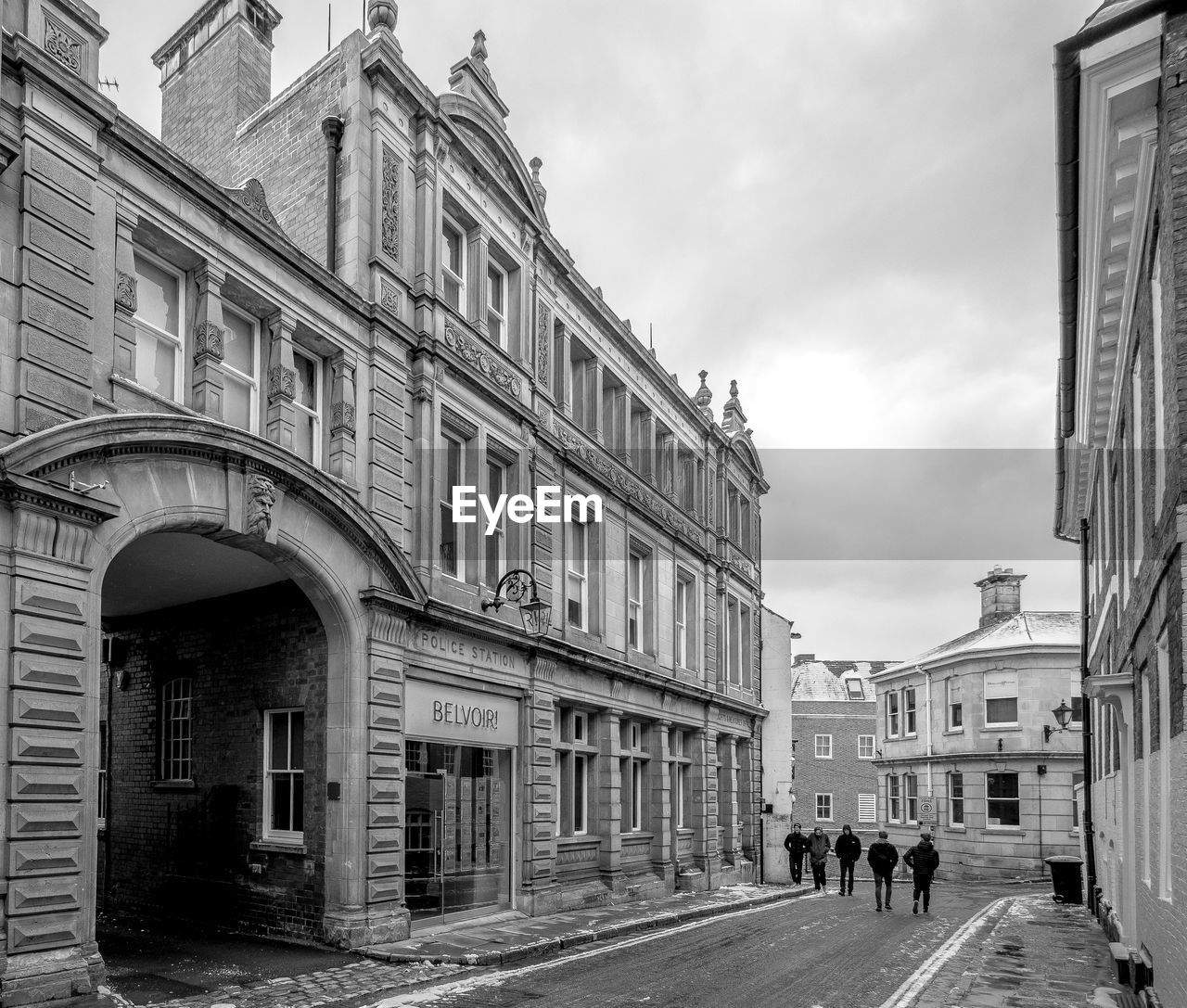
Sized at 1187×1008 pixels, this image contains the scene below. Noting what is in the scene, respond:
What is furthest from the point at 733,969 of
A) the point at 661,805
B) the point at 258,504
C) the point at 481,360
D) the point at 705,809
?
the point at 705,809

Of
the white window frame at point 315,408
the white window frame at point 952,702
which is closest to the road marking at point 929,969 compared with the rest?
the white window frame at point 315,408

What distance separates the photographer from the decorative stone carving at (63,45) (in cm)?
1114

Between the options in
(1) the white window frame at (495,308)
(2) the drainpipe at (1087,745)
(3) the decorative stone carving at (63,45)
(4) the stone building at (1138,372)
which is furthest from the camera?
(2) the drainpipe at (1087,745)

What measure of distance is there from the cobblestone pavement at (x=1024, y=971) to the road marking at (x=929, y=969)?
0.6 inches

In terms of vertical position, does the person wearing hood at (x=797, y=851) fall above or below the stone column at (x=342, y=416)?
below

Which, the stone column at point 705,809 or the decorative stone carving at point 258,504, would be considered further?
the stone column at point 705,809

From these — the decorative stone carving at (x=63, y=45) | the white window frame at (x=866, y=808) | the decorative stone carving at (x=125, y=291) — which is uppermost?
the decorative stone carving at (x=63, y=45)

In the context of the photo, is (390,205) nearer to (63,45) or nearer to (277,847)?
(63,45)

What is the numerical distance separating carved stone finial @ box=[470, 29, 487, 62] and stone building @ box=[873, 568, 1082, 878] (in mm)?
28951

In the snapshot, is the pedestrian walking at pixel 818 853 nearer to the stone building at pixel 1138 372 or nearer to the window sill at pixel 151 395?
the stone building at pixel 1138 372

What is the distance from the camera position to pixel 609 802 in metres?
22.8

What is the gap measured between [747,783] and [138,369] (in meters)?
24.4

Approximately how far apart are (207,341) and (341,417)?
7.99 ft

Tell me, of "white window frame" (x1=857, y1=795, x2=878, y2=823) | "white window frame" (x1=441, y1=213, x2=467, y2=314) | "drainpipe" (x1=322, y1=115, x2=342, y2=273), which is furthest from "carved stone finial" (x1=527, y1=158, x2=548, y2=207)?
"white window frame" (x1=857, y1=795, x2=878, y2=823)
